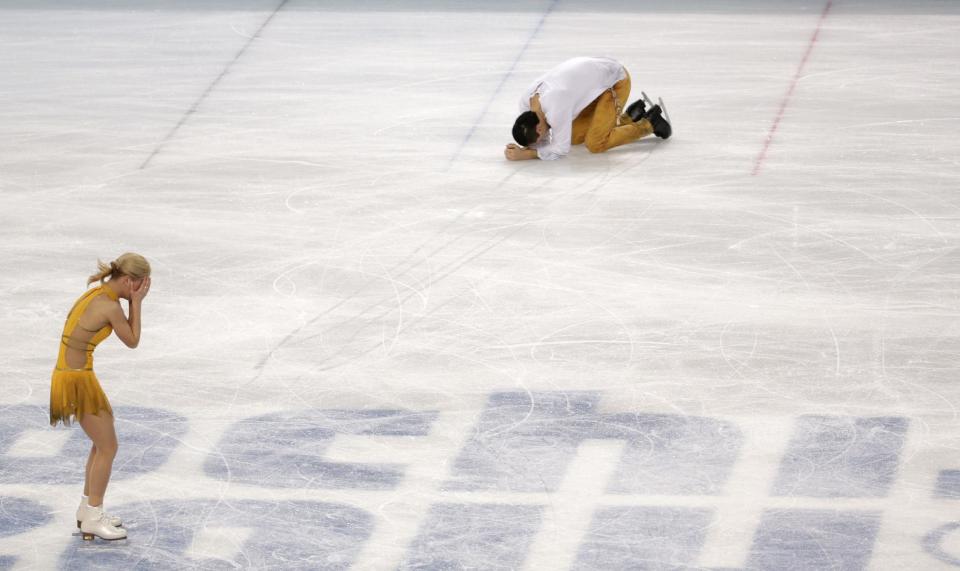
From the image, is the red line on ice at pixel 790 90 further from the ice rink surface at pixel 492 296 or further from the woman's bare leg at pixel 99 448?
the woman's bare leg at pixel 99 448

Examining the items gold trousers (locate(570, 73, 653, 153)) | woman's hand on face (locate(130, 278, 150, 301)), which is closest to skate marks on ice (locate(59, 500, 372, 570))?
woman's hand on face (locate(130, 278, 150, 301))

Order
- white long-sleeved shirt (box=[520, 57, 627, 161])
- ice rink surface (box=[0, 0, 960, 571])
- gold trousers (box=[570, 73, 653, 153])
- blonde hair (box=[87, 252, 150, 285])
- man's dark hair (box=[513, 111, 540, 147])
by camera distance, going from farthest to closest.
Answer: gold trousers (box=[570, 73, 653, 153])
white long-sleeved shirt (box=[520, 57, 627, 161])
man's dark hair (box=[513, 111, 540, 147])
ice rink surface (box=[0, 0, 960, 571])
blonde hair (box=[87, 252, 150, 285])

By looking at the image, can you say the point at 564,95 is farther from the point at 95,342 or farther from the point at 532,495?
the point at 95,342

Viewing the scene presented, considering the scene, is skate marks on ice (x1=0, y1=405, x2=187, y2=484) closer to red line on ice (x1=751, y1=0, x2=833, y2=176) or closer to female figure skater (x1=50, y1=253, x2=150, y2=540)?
female figure skater (x1=50, y1=253, x2=150, y2=540)

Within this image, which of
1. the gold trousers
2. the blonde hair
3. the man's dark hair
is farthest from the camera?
the gold trousers

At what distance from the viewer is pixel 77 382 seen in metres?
6.64

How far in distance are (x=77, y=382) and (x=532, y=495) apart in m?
1.98

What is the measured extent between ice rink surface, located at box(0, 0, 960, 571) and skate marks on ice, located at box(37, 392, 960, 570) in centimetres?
2

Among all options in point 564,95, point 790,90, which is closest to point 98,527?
point 564,95

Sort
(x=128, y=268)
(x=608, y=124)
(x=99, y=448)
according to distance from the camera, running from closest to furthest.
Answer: (x=128, y=268) < (x=99, y=448) < (x=608, y=124)

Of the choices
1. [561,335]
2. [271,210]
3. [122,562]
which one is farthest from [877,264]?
[122,562]

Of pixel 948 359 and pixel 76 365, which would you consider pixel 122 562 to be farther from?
pixel 948 359

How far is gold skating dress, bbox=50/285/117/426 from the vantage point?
663cm

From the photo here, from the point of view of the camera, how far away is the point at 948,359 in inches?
338
